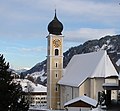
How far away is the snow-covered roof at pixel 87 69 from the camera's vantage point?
4119cm

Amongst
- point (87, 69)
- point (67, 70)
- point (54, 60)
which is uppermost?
point (54, 60)

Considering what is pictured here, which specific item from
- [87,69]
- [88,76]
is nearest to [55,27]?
[87,69]

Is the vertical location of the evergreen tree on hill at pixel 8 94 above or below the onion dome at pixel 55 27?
below

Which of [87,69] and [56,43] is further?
[56,43]

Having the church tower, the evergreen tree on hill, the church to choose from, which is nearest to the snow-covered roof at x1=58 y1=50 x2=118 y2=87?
the church

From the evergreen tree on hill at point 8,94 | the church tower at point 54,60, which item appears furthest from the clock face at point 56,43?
the evergreen tree on hill at point 8,94

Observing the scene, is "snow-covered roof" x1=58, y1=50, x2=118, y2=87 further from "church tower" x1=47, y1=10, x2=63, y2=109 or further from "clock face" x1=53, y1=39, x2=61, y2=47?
"clock face" x1=53, y1=39, x2=61, y2=47

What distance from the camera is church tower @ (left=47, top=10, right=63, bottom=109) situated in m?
49.0

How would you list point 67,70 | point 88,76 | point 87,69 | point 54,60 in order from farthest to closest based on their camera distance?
point 67,70
point 54,60
point 87,69
point 88,76

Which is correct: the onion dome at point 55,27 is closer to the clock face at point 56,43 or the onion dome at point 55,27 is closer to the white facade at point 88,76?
the clock face at point 56,43

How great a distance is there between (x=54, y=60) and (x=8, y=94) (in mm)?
37023

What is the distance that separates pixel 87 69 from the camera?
43.7 m

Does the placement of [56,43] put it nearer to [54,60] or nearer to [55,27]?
[55,27]

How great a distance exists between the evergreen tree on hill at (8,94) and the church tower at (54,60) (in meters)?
36.2
